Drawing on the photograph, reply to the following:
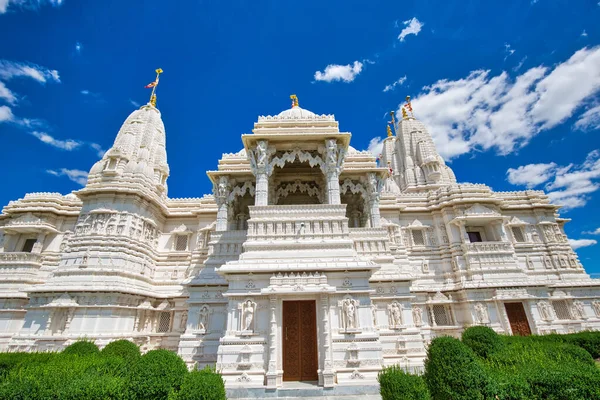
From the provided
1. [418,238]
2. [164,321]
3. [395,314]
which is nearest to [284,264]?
[395,314]

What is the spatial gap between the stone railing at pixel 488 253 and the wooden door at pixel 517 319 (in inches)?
119

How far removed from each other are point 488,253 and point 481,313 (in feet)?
15.2

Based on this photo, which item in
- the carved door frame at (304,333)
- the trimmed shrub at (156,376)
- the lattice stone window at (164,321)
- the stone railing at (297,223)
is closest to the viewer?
the trimmed shrub at (156,376)

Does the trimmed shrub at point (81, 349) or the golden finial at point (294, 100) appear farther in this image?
the golden finial at point (294, 100)

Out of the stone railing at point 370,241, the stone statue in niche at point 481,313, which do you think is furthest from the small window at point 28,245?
the stone statue in niche at point 481,313

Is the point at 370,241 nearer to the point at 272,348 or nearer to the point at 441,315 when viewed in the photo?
the point at 441,315

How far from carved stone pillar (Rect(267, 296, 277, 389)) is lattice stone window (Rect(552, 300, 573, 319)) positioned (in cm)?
2174

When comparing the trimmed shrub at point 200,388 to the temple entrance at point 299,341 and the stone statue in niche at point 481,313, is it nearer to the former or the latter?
the temple entrance at point 299,341

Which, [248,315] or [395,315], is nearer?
[248,315]

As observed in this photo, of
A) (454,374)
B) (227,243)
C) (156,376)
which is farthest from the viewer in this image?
(227,243)

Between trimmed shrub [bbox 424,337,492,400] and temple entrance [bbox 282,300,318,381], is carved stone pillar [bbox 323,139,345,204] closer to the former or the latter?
temple entrance [bbox 282,300,318,381]

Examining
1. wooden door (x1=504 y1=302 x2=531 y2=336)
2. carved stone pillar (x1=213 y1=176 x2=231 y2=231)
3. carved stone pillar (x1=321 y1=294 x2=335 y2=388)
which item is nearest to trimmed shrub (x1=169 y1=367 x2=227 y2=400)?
carved stone pillar (x1=321 y1=294 x2=335 y2=388)

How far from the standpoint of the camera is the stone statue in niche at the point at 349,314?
36.1 feet

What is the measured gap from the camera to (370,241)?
17281 millimetres
